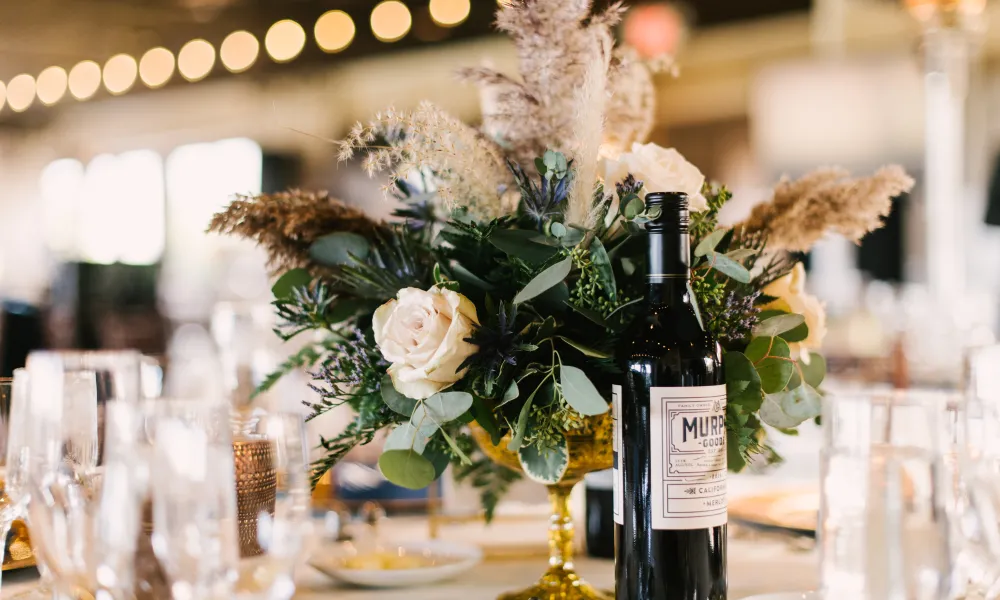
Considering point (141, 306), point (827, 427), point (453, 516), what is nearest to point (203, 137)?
point (141, 306)

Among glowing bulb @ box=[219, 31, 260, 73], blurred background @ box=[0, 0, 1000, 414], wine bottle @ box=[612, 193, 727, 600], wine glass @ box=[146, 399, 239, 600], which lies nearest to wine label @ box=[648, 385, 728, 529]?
wine bottle @ box=[612, 193, 727, 600]

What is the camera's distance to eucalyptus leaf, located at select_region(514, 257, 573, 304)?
2.64 ft

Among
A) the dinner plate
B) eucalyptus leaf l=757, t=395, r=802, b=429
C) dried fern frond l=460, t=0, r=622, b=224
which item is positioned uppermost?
dried fern frond l=460, t=0, r=622, b=224

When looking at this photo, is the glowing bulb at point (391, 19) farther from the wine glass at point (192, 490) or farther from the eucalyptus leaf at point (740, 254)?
the wine glass at point (192, 490)

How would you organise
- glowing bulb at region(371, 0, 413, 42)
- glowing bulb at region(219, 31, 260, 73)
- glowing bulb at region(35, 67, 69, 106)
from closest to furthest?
glowing bulb at region(371, 0, 413, 42) < glowing bulb at region(219, 31, 260, 73) < glowing bulb at region(35, 67, 69, 106)

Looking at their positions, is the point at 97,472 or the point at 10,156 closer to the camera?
the point at 97,472

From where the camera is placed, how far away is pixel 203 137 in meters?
8.77

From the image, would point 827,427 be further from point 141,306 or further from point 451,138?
point 141,306

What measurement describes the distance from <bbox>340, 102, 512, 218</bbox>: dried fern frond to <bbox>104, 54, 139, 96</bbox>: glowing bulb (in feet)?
23.9

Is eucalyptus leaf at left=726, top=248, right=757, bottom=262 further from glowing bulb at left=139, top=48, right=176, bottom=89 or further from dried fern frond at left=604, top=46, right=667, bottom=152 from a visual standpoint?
glowing bulb at left=139, top=48, right=176, bottom=89

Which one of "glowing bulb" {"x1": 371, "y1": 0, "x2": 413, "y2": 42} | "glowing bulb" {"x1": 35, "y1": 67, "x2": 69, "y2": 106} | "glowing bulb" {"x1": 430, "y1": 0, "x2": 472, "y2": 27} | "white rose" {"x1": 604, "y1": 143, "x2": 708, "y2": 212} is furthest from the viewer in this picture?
"glowing bulb" {"x1": 35, "y1": 67, "x2": 69, "y2": 106}

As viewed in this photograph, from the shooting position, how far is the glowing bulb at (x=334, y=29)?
6.17 m

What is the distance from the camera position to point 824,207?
0.95 meters

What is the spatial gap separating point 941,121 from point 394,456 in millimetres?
4416
